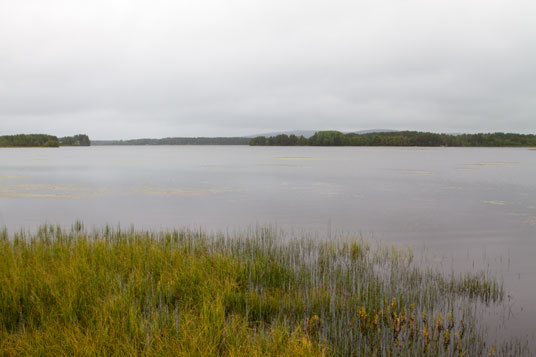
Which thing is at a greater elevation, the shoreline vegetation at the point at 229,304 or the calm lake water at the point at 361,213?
the shoreline vegetation at the point at 229,304

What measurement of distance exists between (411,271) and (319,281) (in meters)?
2.67

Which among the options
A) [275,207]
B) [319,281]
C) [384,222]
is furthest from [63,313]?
[275,207]

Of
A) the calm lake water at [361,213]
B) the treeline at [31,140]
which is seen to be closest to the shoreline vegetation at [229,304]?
the calm lake water at [361,213]

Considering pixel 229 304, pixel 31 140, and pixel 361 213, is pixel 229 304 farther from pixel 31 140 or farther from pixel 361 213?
pixel 31 140

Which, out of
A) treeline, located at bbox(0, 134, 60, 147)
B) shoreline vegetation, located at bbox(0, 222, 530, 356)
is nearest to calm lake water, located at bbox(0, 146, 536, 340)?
shoreline vegetation, located at bbox(0, 222, 530, 356)

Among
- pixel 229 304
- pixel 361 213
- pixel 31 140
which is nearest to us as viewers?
pixel 229 304

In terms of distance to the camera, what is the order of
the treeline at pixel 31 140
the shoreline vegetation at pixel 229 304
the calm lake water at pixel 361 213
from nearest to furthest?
the shoreline vegetation at pixel 229 304
the calm lake water at pixel 361 213
the treeline at pixel 31 140

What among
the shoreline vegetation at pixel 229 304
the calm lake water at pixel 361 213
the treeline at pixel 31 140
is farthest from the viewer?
the treeline at pixel 31 140

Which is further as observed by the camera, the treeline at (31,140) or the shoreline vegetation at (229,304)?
the treeline at (31,140)

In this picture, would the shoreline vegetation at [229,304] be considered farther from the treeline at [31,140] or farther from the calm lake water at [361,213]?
the treeline at [31,140]

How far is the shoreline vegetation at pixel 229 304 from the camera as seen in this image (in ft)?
15.7

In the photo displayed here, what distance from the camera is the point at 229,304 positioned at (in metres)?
6.46

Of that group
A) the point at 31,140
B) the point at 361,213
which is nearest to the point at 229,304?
the point at 361,213

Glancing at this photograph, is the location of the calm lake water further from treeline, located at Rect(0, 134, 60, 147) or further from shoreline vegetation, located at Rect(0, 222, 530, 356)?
treeline, located at Rect(0, 134, 60, 147)
